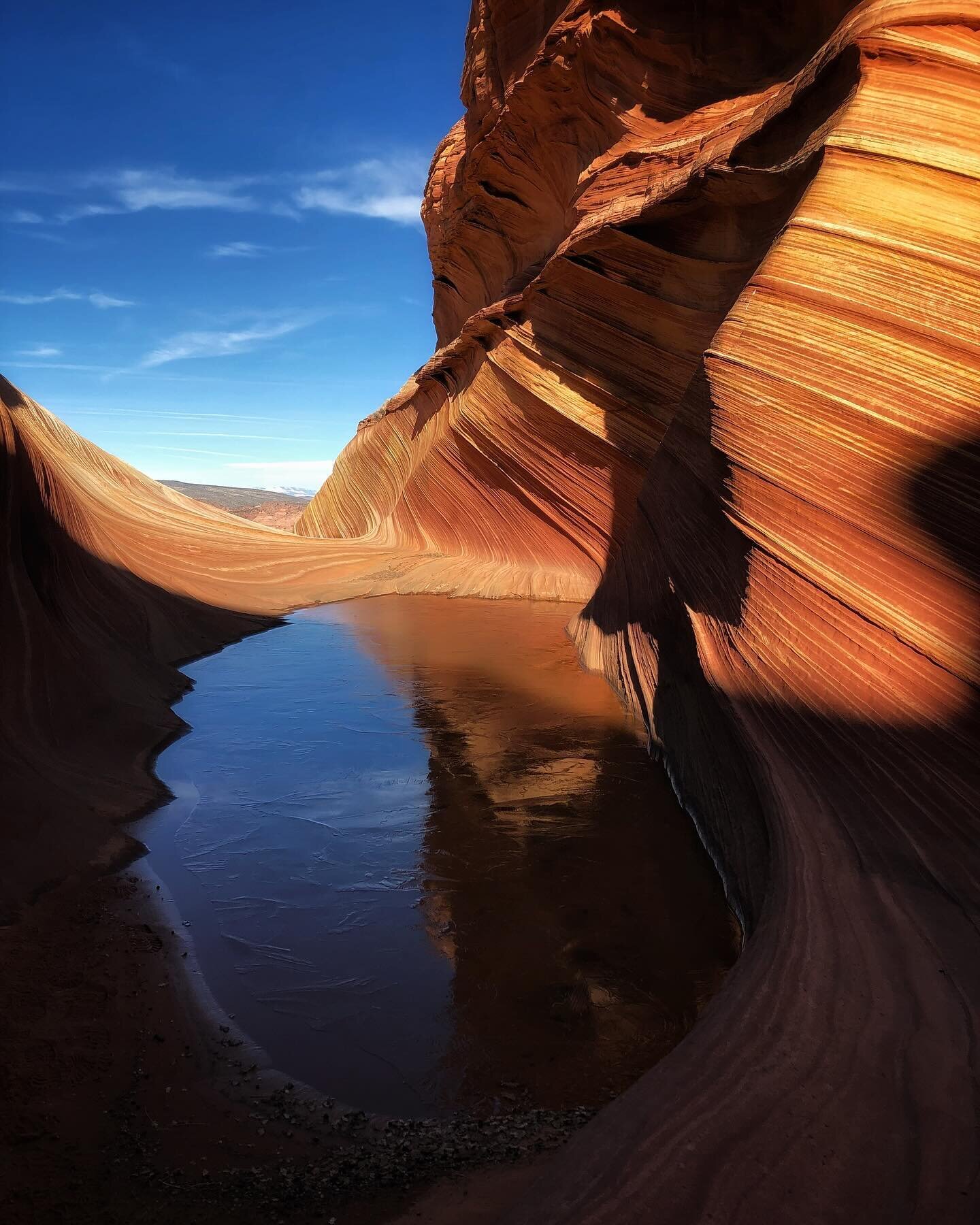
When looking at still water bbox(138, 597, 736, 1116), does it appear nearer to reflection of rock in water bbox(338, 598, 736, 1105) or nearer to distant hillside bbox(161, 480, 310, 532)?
reflection of rock in water bbox(338, 598, 736, 1105)

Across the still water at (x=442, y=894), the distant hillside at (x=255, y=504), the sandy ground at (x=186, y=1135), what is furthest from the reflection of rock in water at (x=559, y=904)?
the distant hillside at (x=255, y=504)

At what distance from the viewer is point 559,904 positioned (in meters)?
2.28

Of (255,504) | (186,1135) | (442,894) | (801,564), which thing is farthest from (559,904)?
(255,504)

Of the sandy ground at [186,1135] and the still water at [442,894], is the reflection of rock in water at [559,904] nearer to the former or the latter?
the still water at [442,894]

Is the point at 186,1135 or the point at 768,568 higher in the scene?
the point at 768,568

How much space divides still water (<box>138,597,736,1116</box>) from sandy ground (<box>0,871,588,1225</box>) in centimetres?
8

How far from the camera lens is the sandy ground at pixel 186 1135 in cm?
129

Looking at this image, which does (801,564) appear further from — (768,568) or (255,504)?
(255,504)

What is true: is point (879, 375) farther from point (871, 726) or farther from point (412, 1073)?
point (412, 1073)

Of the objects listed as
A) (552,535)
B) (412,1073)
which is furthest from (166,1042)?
(552,535)

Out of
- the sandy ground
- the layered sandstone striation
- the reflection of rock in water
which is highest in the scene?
the layered sandstone striation

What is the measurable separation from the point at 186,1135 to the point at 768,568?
2.38 meters

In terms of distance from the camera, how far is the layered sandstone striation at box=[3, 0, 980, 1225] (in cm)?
129

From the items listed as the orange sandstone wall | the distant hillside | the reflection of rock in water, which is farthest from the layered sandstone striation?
the distant hillside
